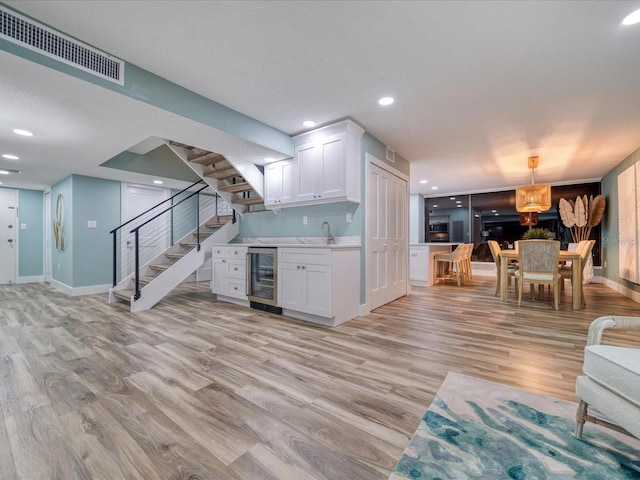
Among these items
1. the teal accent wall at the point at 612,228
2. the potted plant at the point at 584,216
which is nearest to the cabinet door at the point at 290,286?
the teal accent wall at the point at 612,228

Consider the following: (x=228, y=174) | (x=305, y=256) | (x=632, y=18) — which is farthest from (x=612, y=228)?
(x=228, y=174)

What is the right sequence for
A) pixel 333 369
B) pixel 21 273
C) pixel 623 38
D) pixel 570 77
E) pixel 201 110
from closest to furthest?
pixel 623 38
pixel 333 369
pixel 570 77
pixel 201 110
pixel 21 273

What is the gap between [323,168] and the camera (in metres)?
3.72

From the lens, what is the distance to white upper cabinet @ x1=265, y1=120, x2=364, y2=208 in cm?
352

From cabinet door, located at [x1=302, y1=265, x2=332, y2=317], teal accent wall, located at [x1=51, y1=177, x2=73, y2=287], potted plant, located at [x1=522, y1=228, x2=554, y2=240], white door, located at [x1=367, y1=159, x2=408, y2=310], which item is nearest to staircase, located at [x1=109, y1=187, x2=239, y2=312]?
teal accent wall, located at [x1=51, y1=177, x2=73, y2=287]

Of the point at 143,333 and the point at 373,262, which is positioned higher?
the point at 373,262

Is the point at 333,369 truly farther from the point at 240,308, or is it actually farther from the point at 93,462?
the point at 240,308

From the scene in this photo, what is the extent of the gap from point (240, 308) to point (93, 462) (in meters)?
2.92

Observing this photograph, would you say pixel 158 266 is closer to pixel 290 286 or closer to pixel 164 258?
pixel 164 258

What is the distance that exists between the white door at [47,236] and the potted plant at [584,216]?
466 inches

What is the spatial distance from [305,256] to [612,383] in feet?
8.76

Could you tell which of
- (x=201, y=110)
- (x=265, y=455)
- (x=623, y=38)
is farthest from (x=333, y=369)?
(x=623, y=38)

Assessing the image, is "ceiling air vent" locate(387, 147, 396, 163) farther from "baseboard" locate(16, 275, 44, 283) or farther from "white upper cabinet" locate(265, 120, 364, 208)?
"baseboard" locate(16, 275, 44, 283)

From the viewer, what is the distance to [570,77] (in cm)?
Answer: 254
